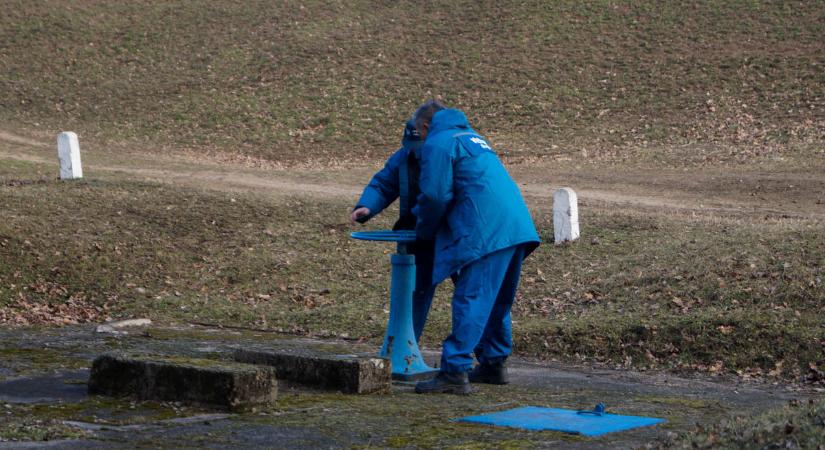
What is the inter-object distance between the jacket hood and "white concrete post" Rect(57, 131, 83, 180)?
1054 centimetres

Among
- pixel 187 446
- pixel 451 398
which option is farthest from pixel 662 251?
pixel 187 446

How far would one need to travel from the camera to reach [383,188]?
23.3 feet

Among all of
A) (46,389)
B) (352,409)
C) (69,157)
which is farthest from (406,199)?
(69,157)

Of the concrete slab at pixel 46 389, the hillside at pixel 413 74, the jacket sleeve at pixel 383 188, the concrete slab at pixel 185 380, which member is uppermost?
the hillside at pixel 413 74

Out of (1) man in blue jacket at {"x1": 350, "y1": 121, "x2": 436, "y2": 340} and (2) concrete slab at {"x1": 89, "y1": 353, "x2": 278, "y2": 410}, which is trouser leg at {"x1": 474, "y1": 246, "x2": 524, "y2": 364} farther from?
(2) concrete slab at {"x1": 89, "y1": 353, "x2": 278, "y2": 410}

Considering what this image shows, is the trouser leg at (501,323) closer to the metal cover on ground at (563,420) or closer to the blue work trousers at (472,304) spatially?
the blue work trousers at (472,304)

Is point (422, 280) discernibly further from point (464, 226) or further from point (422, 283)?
point (464, 226)

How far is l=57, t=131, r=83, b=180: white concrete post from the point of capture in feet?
52.9

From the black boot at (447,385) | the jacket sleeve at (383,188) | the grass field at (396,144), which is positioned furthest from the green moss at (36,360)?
the black boot at (447,385)

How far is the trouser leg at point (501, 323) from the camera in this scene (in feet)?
22.7

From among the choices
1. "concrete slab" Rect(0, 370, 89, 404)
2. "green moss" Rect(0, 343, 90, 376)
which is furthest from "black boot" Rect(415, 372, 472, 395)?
"green moss" Rect(0, 343, 90, 376)

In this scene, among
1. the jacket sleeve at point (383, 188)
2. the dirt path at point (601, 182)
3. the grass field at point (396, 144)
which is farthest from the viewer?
the dirt path at point (601, 182)

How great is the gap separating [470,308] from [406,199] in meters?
0.87

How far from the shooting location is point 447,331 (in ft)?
32.7
